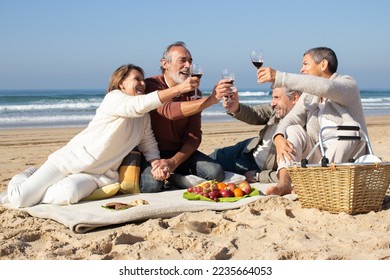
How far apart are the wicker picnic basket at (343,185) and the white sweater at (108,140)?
158 cm

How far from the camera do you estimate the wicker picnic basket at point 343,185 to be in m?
4.83

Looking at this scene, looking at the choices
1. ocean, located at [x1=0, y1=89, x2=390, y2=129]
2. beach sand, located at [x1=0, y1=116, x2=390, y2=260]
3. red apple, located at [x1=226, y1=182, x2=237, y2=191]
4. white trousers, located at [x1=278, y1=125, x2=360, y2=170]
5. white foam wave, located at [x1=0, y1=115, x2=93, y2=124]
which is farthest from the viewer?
white foam wave, located at [x1=0, y1=115, x2=93, y2=124]

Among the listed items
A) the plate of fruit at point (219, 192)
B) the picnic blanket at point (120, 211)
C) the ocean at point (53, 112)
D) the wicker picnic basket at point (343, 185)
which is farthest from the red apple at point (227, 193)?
the ocean at point (53, 112)

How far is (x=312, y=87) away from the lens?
17.1ft

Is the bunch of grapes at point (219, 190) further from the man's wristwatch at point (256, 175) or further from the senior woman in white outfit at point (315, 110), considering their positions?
the man's wristwatch at point (256, 175)

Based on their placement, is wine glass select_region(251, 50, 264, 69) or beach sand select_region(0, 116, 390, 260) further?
wine glass select_region(251, 50, 264, 69)

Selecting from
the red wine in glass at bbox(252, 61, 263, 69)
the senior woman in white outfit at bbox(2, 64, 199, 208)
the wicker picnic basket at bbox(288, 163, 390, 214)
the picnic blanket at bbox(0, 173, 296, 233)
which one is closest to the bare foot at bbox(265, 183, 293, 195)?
the picnic blanket at bbox(0, 173, 296, 233)

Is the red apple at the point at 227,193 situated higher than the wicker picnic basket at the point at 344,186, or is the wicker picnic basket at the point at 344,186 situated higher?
the wicker picnic basket at the point at 344,186

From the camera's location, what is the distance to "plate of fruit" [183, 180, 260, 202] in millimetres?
5625

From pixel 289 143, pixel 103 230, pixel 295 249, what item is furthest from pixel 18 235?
pixel 289 143

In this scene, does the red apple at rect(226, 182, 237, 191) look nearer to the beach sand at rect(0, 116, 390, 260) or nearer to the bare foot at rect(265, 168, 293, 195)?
the bare foot at rect(265, 168, 293, 195)

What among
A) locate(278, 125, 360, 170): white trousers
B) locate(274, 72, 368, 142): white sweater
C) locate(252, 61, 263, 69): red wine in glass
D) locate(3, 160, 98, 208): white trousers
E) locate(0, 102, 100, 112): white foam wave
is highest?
locate(252, 61, 263, 69): red wine in glass

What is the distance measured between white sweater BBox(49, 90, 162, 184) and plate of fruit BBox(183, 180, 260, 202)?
0.78 meters

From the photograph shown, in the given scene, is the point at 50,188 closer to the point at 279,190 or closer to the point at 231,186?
the point at 231,186
